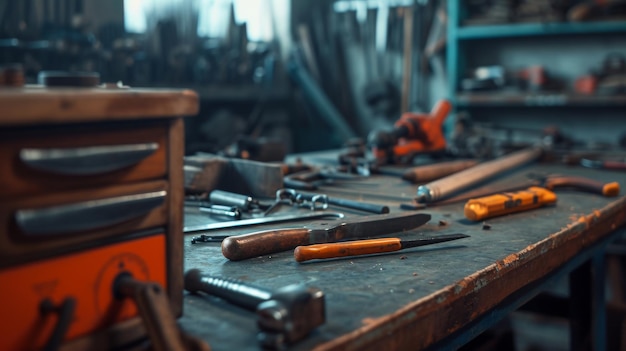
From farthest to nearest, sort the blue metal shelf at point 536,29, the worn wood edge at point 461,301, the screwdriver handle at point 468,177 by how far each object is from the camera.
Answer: the blue metal shelf at point 536,29, the screwdriver handle at point 468,177, the worn wood edge at point 461,301

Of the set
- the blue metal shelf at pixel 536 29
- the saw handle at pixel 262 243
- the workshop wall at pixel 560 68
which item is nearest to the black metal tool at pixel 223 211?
the saw handle at pixel 262 243

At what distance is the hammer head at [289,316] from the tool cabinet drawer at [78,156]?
18 centimetres

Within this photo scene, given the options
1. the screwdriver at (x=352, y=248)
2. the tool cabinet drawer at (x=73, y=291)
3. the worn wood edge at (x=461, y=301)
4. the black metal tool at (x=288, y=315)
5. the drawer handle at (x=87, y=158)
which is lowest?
the worn wood edge at (x=461, y=301)

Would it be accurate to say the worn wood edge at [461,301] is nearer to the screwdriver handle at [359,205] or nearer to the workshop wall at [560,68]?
the screwdriver handle at [359,205]

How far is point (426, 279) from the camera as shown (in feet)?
2.80

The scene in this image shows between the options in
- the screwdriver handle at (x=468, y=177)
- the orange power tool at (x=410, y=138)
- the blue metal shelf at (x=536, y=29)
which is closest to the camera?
the screwdriver handle at (x=468, y=177)

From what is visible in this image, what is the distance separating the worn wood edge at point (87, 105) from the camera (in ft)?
1.68

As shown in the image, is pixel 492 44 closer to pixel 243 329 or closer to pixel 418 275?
pixel 418 275

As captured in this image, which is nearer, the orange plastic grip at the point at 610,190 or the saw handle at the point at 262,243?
the saw handle at the point at 262,243

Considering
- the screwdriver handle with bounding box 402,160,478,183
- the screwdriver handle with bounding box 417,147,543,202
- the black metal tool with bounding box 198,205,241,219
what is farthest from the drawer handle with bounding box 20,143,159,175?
the screwdriver handle with bounding box 402,160,478,183

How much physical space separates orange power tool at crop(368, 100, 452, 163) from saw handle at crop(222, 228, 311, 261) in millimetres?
1110

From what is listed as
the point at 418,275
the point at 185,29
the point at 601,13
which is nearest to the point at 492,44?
the point at 601,13

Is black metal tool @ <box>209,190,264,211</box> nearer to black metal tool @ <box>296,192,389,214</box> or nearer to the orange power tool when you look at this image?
black metal tool @ <box>296,192,389,214</box>

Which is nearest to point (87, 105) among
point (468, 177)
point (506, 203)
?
point (506, 203)
